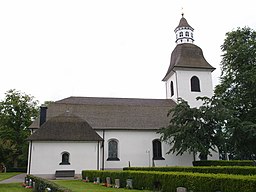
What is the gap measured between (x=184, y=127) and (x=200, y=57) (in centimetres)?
1296

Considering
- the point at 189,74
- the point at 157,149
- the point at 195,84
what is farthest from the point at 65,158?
the point at 195,84

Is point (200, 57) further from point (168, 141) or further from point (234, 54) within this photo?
point (168, 141)

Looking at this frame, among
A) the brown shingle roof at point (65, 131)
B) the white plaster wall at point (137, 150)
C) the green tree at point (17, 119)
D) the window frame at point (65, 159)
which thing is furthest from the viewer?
the green tree at point (17, 119)

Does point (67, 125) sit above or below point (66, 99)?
below

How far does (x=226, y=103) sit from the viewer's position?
26203 mm

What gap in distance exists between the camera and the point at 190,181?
37.5ft

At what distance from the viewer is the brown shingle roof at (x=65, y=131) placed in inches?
965

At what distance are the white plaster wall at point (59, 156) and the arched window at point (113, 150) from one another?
301cm

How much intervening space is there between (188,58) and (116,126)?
12851mm

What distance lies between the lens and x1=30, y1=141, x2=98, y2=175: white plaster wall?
24.2 metres

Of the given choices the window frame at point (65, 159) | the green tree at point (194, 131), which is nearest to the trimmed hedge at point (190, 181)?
the window frame at point (65, 159)

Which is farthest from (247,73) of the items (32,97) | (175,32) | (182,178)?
(32,97)

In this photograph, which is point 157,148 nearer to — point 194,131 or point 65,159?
point 194,131

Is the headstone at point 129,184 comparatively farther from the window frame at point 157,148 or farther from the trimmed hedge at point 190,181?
the window frame at point 157,148
